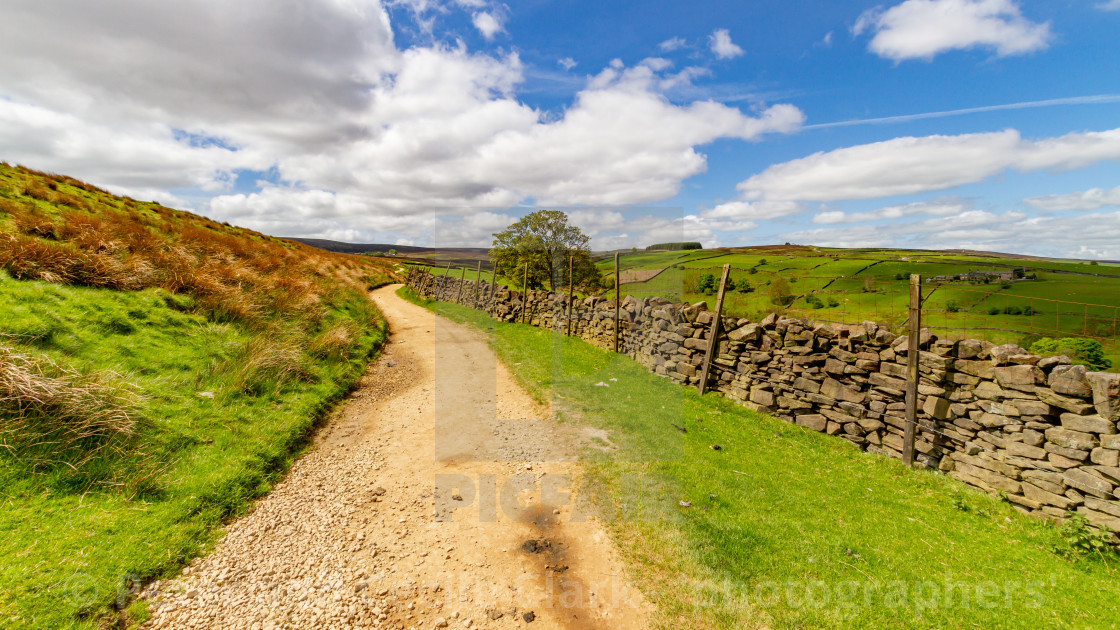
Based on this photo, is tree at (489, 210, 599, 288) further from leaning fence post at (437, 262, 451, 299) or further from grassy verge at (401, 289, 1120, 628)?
grassy verge at (401, 289, 1120, 628)

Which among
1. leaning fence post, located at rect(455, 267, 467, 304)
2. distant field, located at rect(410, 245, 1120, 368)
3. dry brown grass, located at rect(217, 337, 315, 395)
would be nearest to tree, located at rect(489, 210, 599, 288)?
leaning fence post, located at rect(455, 267, 467, 304)

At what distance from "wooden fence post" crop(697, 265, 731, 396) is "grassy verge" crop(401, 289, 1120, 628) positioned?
90.6 inches

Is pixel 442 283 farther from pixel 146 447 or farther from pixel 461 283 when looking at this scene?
pixel 146 447

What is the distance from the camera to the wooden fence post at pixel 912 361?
268 inches

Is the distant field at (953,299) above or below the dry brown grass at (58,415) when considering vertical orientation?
above

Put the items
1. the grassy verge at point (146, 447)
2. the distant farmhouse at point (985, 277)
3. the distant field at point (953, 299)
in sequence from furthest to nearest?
1. the distant farmhouse at point (985, 277)
2. the distant field at point (953, 299)
3. the grassy verge at point (146, 447)

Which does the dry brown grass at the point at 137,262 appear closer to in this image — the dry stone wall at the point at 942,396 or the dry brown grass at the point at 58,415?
the dry brown grass at the point at 58,415

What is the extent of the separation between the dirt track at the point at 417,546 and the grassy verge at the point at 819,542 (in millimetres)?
652

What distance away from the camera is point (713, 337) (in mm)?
10133

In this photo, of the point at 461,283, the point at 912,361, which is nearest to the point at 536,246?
the point at 461,283

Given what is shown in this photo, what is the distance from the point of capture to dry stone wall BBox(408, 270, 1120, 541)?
5.12 metres

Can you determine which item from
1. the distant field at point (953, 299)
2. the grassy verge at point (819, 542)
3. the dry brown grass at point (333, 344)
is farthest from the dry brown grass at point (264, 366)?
the distant field at point (953, 299)

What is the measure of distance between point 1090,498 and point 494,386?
10061mm

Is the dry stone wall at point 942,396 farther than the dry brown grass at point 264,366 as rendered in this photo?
No
